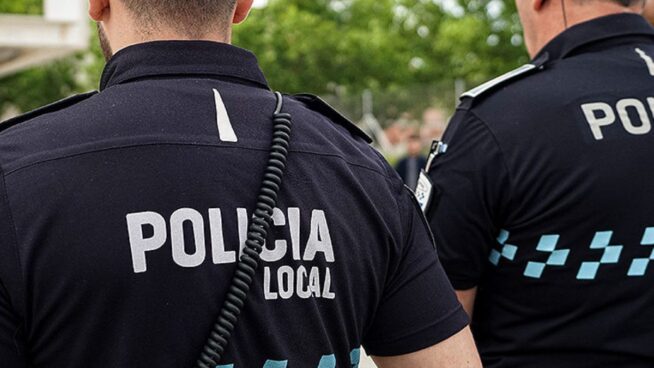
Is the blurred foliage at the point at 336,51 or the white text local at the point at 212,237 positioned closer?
the white text local at the point at 212,237

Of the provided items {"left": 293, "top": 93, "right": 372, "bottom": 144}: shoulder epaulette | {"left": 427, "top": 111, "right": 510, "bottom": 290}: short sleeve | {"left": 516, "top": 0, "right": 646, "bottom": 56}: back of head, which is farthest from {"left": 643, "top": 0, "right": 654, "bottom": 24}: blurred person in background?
{"left": 293, "top": 93, "right": 372, "bottom": 144}: shoulder epaulette

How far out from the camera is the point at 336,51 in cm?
3347

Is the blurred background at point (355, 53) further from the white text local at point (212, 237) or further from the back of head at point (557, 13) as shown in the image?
the white text local at point (212, 237)

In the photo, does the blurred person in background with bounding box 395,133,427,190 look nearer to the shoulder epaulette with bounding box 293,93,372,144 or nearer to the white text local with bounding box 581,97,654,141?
the white text local with bounding box 581,97,654,141

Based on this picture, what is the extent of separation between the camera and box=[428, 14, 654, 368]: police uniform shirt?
244 centimetres

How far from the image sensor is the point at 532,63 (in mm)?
2693

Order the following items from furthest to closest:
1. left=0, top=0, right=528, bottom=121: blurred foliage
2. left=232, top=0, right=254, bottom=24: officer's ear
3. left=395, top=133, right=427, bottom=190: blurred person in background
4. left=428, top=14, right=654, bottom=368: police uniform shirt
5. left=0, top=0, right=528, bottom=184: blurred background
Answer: left=0, top=0, right=528, bottom=121: blurred foliage → left=0, top=0, right=528, bottom=184: blurred background → left=395, top=133, right=427, bottom=190: blurred person in background → left=428, top=14, right=654, bottom=368: police uniform shirt → left=232, top=0, right=254, bottom=24: officer's ear

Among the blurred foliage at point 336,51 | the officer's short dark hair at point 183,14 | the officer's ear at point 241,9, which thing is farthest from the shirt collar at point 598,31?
the blurred foliage at point 336,51

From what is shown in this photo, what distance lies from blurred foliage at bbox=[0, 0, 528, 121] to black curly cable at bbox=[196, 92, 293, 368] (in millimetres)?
25920

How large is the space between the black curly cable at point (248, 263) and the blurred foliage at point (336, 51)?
2592cm

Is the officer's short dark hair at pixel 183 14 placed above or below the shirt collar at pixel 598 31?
above

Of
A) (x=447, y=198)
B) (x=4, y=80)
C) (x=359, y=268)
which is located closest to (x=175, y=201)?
(x=359, y=268)

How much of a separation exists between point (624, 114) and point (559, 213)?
1.02ft

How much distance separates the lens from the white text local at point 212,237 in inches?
58.6
